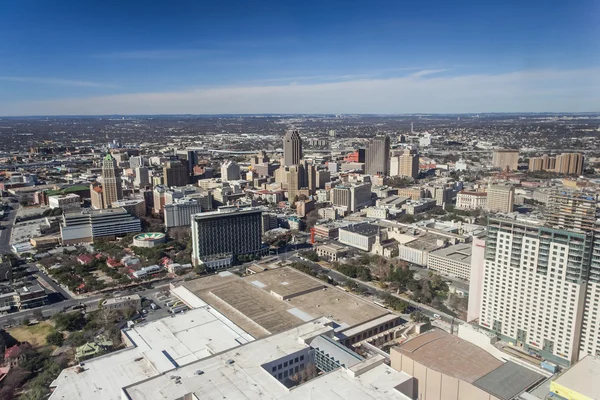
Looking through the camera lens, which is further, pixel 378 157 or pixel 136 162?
pixel 136 162

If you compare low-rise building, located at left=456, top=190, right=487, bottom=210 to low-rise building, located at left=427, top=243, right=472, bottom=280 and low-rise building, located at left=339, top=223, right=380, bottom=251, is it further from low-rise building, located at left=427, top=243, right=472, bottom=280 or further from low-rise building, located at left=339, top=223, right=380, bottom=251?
low-rise building, located at left=427, top=243, right=472, bottom=280

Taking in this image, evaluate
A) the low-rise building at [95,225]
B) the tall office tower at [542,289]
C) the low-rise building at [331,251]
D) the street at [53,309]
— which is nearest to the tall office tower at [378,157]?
the low-rise building at [331,251]

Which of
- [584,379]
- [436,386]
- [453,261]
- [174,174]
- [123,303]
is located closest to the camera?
[584,379]

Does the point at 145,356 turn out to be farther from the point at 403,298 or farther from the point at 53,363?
the point at 403,298

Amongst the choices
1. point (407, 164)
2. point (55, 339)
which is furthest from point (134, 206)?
point (407, 164)

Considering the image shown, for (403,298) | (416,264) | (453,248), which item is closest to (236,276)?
(403,298)

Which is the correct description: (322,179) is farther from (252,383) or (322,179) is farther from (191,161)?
(252,383)
